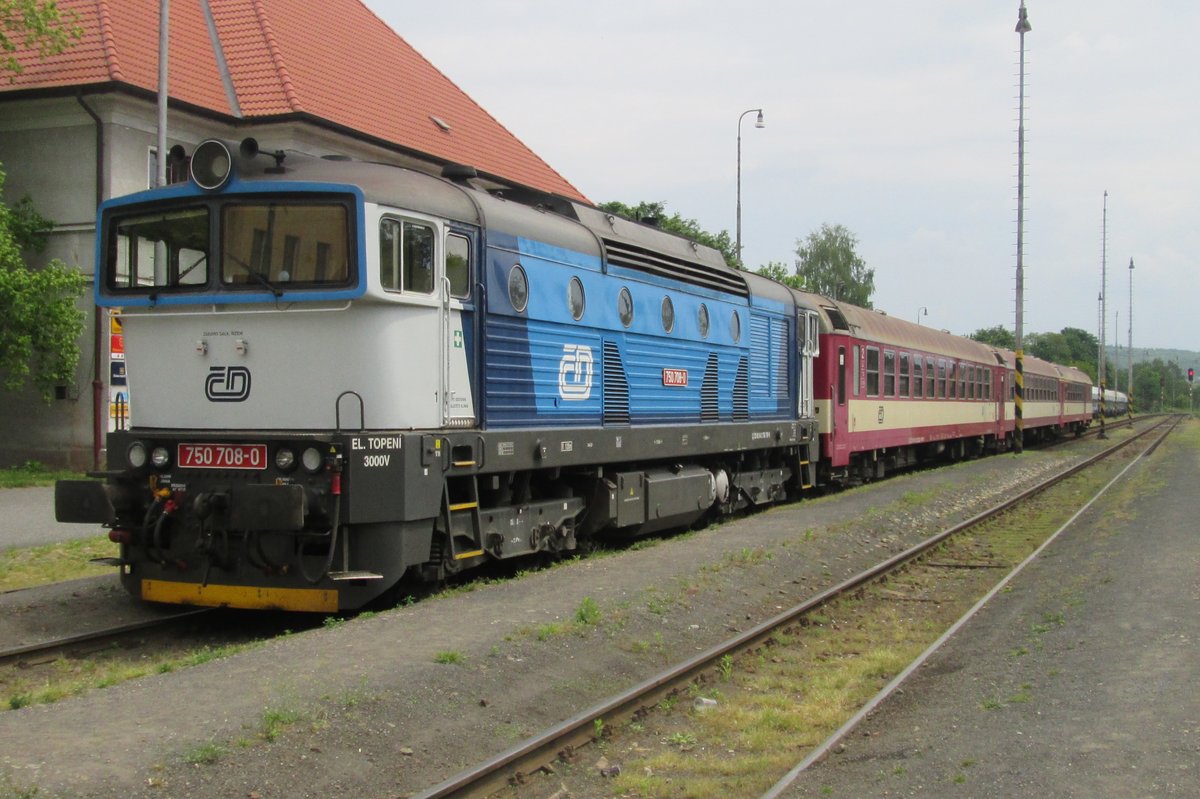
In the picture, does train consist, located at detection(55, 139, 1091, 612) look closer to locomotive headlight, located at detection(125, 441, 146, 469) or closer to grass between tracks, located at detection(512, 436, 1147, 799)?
locomotive headlight, located at detection(125, 441, 146, 469)

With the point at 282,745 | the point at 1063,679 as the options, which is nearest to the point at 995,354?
the point at 1063,679

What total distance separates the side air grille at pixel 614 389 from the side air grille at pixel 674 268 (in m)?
1.04

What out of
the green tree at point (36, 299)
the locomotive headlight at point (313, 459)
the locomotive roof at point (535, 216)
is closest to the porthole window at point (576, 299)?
the locomotive roof at point (535, 216)

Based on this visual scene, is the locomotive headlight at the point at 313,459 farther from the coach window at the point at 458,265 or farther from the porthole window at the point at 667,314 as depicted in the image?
the porthole window at the point at 667,314

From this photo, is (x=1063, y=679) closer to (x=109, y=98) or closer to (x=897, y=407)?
(x=897, y=407)

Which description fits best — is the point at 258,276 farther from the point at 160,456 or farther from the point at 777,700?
the point at 777,700

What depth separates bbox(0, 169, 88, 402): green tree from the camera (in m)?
19.3

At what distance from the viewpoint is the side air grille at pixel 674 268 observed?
12883 millimetres

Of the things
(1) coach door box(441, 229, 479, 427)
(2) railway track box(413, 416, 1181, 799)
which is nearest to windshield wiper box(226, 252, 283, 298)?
(1) coach door box(441, 229, 479, 427)

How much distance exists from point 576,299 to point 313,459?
13.3 ft

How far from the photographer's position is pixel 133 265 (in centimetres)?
956

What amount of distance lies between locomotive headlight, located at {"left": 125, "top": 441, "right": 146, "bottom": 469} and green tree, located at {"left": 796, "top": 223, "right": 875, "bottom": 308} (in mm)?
73643

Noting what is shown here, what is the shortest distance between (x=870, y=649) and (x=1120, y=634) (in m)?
1.99

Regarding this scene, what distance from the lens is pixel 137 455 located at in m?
9.26
